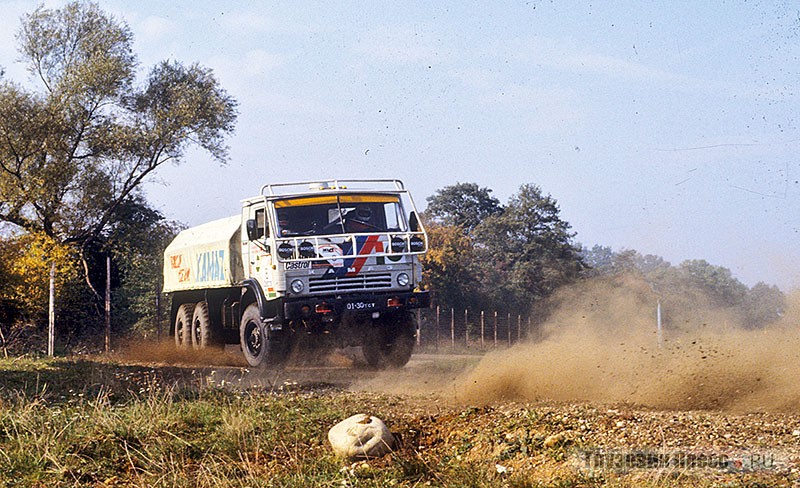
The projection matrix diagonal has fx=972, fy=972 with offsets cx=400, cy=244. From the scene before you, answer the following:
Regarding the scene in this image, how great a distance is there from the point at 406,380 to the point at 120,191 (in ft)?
85.8

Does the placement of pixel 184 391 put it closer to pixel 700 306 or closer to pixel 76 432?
pixel 76 432

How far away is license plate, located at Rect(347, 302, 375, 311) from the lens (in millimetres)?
15789

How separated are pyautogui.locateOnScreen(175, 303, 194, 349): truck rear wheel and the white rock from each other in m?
13.8

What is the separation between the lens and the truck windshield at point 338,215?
1614cm

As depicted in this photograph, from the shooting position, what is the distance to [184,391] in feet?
41.1

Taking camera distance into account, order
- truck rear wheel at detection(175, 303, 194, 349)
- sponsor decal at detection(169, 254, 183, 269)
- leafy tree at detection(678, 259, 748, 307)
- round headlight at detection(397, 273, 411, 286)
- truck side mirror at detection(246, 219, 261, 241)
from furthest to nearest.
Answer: leafy tree at detection(678, 259, 748, 307) → sponsor decal at detection(169, 254, 183, 269) → truck rear wheel at detection(175, 303, 194, 349) → truck side mirror at detection(246, 219, 261, 241) → round headlight at detection(397, 273, 411, 286)

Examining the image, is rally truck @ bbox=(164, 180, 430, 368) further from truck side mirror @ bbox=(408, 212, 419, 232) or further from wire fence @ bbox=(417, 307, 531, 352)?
wire fence @ bbox=(417, 307, 531, 352)

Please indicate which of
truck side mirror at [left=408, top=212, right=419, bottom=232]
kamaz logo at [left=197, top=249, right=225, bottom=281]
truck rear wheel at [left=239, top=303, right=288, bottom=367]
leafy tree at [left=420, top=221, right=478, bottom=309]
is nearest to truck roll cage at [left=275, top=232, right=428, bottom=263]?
truck side mirror at [left=408, top=212, right=419, bottom=232]

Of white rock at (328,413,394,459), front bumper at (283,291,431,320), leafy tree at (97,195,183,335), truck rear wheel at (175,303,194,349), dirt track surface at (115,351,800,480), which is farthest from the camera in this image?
leafy tree at (97,195,183,335)

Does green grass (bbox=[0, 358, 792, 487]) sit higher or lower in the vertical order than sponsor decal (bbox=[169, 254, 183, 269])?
lower

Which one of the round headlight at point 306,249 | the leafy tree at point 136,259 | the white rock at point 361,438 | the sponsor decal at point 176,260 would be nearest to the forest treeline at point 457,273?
the leafy tree at point 136,259

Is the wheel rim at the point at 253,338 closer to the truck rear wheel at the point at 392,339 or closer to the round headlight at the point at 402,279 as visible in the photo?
the truck rear wheel at the point at 392,339

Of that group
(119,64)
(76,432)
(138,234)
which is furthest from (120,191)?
(76,432)

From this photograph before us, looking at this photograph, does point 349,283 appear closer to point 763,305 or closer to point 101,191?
point 763,305
